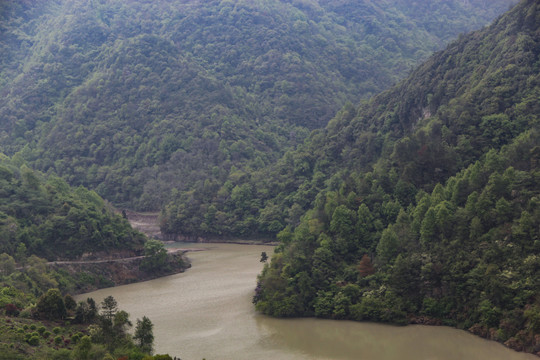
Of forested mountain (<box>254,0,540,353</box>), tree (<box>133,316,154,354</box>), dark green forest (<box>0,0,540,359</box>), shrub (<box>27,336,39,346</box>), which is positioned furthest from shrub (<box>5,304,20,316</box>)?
forested mountain (<box>254,0,540,353</box>)

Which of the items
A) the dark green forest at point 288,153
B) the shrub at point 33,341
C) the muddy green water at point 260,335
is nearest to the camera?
the shrub at point 33,341

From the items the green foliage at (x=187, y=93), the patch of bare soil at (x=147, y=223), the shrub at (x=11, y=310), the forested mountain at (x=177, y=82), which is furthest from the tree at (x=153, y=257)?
the patch of bare soil at (x=147, y=223)

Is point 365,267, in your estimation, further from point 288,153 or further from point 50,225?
point 288,153

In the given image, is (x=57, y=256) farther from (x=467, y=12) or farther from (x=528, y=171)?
(x=467, y=12)

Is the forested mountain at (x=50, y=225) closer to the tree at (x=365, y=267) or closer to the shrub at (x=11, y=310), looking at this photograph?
the shrub at (x=11, y=310)

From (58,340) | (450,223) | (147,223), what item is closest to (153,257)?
(58,340)

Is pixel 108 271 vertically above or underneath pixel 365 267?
underneath
